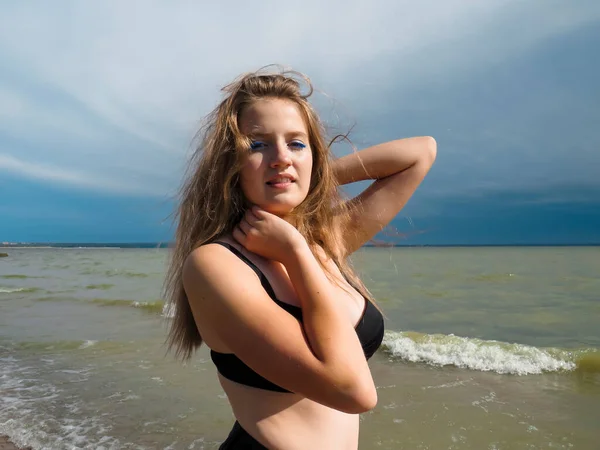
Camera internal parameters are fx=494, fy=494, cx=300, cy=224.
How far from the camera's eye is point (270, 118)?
1.88 meters

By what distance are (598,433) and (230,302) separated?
5.99 m

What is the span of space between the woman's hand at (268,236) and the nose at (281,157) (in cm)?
19

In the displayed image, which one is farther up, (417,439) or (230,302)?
(230,302)

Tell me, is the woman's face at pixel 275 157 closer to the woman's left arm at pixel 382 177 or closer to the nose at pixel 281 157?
the nose at pixel 281 157

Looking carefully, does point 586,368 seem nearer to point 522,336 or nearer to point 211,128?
point 522,336

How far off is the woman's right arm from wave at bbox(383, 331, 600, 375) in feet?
25.5

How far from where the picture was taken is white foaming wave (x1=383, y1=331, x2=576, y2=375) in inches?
338

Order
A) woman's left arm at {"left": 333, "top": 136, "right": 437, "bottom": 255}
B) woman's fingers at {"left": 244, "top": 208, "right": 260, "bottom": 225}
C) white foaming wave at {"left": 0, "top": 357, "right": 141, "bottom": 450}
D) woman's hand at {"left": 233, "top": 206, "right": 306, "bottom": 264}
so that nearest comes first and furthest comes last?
1. woman's hand at {"left": 233, "top": 206, "right": 306, "bottom": 264}
2. woman's fingers at {"left": 244, "top": 208, "right": 260, "bottom": 225}
3. woman's left arm at {"left": 333, "top": 136, "right": 437, "bottom": 255}
4. white foaming wave at {"left": 0, "top": 357, "right": 141, "bottom": 450}

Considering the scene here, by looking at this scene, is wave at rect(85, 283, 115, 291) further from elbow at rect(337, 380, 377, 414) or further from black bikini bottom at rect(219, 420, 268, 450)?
elbow at rect(337, 380, 377, 414)

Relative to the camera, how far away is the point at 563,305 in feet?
49.0

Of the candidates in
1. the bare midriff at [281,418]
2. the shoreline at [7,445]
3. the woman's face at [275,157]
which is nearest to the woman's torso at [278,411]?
the bare midriff at [281,418]

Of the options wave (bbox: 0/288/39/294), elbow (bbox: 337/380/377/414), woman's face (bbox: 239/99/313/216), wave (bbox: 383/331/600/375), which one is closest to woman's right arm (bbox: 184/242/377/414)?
elbow (bbox: 337/380/377/414)

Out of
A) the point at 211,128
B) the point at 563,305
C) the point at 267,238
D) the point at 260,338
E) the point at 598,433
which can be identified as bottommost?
the point at 563,305

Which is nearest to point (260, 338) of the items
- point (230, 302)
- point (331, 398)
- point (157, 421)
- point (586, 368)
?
point (230, 302)
